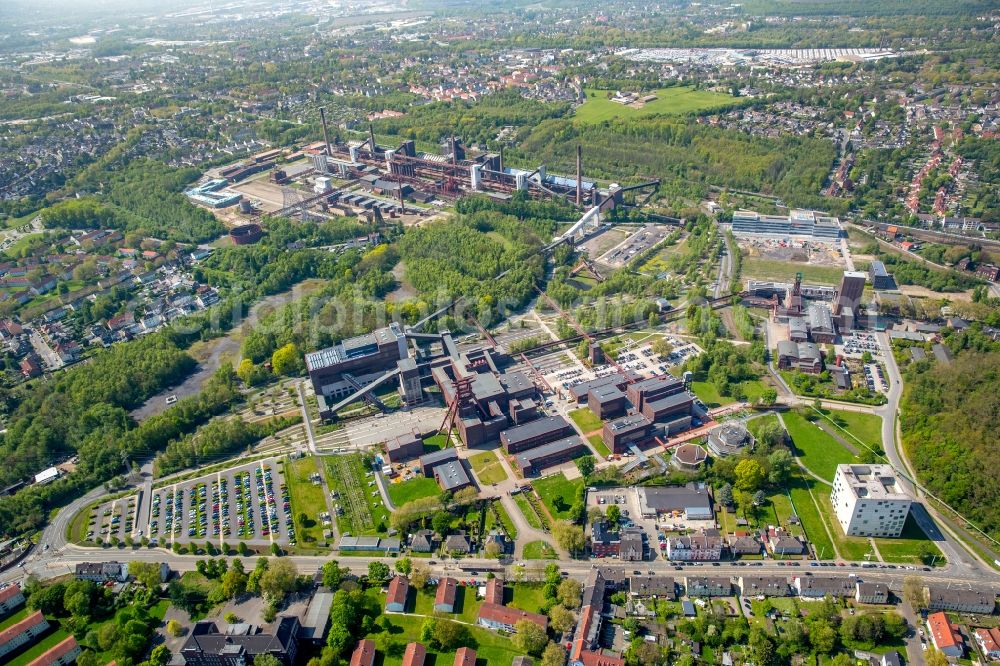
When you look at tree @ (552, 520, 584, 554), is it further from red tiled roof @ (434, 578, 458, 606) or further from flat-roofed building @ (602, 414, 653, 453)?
flat-roofed building @ (602, 414, 653, 453)

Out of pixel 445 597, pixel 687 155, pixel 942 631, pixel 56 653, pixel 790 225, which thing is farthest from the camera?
pixel 687 155

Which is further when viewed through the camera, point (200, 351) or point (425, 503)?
point (200, 351)

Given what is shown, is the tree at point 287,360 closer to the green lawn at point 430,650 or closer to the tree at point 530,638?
the green lawn at point 430,650

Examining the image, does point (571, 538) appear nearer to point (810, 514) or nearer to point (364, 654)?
point (364, 654)

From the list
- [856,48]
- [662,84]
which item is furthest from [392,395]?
[856,48]

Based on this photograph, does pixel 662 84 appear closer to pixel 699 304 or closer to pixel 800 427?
pixel 699 304

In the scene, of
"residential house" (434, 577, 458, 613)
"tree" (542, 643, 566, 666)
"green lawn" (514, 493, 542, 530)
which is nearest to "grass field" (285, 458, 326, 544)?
"residential house" (434, 577, 458, 613)

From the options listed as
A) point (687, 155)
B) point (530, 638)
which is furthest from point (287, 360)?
point (687, 155)
